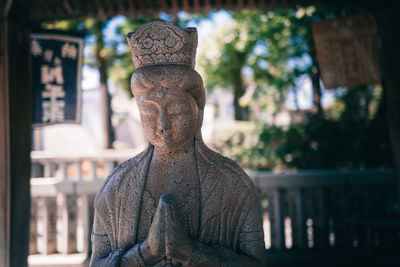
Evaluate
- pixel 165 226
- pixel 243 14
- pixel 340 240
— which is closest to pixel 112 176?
pixel 165 226

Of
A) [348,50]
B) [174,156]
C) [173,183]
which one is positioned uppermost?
[348,50]

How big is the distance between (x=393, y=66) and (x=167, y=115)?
10.9 feet

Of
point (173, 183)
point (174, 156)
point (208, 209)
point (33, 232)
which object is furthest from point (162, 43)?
point (33, 232)

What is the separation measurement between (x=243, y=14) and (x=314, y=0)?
6.93 metres

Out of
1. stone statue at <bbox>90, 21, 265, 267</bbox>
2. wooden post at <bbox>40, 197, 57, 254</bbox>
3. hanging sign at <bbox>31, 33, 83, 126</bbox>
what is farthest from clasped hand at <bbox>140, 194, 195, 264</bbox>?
wooden post at <bbox>40, 197, 57, 254</bbox>

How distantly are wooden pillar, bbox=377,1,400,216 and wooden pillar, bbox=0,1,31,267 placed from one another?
14.4ft

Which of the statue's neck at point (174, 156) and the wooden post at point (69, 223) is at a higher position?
the statue's neck at point (174, 156)

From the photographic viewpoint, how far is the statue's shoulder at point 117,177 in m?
2.06

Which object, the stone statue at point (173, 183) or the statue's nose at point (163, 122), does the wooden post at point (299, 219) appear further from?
the statue's nose at point (163, 122)

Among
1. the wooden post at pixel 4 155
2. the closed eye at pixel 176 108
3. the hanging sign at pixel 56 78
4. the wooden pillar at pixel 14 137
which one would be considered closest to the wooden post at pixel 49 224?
the wooden pillar at pixel 14 137

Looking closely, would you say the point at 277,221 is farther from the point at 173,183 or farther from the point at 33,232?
the point at 33,232

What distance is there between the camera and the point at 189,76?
197 cm

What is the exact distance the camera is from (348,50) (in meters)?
4.44

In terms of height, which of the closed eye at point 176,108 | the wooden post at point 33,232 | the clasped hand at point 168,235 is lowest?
the wooden post at point 33,232
